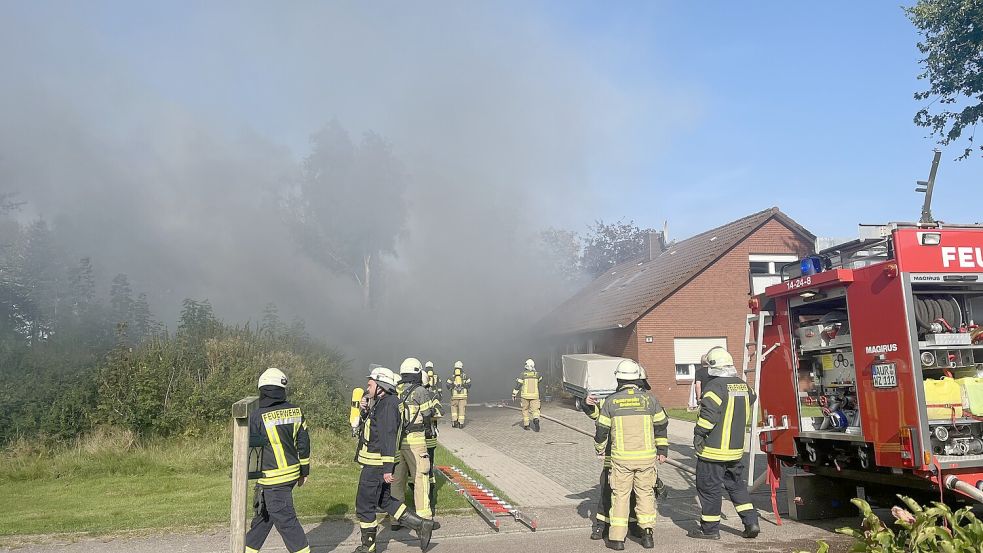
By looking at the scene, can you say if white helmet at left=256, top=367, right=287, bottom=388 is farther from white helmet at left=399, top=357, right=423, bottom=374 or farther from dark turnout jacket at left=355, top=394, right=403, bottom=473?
white helmet at left=399, top=357, right=423, bottom=374

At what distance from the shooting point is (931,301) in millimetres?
Result: 5668

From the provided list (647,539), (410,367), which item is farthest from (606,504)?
(410,367)

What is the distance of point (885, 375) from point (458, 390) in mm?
11773

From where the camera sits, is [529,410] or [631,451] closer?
[631,451]

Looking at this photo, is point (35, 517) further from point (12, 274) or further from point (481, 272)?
point (481, 272)

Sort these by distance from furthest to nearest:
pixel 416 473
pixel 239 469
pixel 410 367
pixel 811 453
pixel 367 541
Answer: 1. pixel 410 367
2. pixel 811 453
3. pixel 416 473
4. pixel 367 541
5. pixel 239 469

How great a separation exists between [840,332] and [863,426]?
38.6 inches

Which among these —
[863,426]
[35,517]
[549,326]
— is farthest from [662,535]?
[549,326]

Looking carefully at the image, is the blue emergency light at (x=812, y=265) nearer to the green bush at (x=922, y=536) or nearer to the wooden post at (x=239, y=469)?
the green bush at (x=922, y=536)

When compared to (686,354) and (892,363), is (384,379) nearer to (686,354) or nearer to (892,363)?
(892,363)

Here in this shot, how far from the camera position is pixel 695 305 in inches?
803

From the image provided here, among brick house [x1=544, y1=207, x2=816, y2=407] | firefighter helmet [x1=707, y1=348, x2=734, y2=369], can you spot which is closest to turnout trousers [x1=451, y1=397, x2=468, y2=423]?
brick house [x1=544, y1=207, x2=816, y2=407]

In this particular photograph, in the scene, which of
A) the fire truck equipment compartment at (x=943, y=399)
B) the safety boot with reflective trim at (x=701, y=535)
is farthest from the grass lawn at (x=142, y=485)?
the fire truck equipment compartment at (x=943, y=399)

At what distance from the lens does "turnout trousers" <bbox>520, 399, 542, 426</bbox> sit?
15.5 metres
